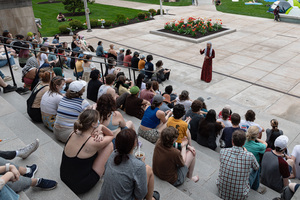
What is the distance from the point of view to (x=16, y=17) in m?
15.2

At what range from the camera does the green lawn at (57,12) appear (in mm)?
23359

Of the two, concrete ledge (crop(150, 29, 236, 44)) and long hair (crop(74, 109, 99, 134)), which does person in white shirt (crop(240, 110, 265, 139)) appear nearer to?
long hair (crop(74, 109, 99, 134))

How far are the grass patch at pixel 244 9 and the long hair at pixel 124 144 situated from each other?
2496 centimetres

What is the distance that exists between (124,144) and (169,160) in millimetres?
1388

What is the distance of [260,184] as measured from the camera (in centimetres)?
522

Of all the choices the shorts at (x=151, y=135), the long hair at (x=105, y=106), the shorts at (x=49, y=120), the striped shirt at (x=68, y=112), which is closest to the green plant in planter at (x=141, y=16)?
the shorts at (x=151, y=135)

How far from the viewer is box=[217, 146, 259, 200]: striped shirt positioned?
4.48m

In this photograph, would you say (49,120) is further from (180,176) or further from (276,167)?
(276,167)

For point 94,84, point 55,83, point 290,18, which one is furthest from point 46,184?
point 290,18

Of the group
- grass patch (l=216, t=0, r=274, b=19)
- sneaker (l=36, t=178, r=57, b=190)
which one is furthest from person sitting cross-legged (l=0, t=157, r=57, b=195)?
grass patch (l=216, t=0, r=274, b=19)

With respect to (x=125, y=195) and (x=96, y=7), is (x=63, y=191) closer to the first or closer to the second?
(x=125, y=195)

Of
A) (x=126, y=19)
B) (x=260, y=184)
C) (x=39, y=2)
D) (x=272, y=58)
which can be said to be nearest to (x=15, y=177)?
(x=260, y=184)

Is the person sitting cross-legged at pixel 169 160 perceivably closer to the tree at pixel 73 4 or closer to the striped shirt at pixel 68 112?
the striped shirt at pixel 68 112

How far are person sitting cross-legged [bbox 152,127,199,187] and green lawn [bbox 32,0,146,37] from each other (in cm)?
1929
